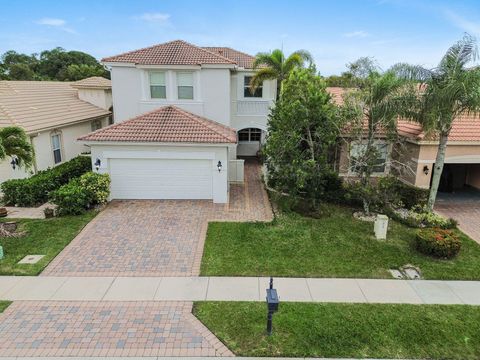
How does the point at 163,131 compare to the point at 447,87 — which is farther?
the point at 163,131

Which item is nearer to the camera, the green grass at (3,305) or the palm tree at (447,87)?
the green grass at (3,305)

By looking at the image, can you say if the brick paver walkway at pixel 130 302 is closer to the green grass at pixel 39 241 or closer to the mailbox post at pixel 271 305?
the green grass at pixel 39 241

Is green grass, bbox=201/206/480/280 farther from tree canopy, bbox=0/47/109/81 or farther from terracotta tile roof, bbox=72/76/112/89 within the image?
tree canopy, bbox=0/47/109/81

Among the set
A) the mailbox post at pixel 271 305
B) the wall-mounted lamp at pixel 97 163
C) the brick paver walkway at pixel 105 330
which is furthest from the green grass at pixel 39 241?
the mailbox post at pixel 271 305

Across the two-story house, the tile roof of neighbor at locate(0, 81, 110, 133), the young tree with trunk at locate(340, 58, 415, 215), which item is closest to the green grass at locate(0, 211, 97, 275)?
the two-story house

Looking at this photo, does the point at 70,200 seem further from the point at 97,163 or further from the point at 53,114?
the point at 53,114

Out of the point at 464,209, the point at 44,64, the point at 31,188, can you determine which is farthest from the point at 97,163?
the point at 44,64

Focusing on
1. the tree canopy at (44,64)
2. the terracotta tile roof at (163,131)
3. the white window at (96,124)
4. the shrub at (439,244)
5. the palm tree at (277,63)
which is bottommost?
the shrub at (439,244)
